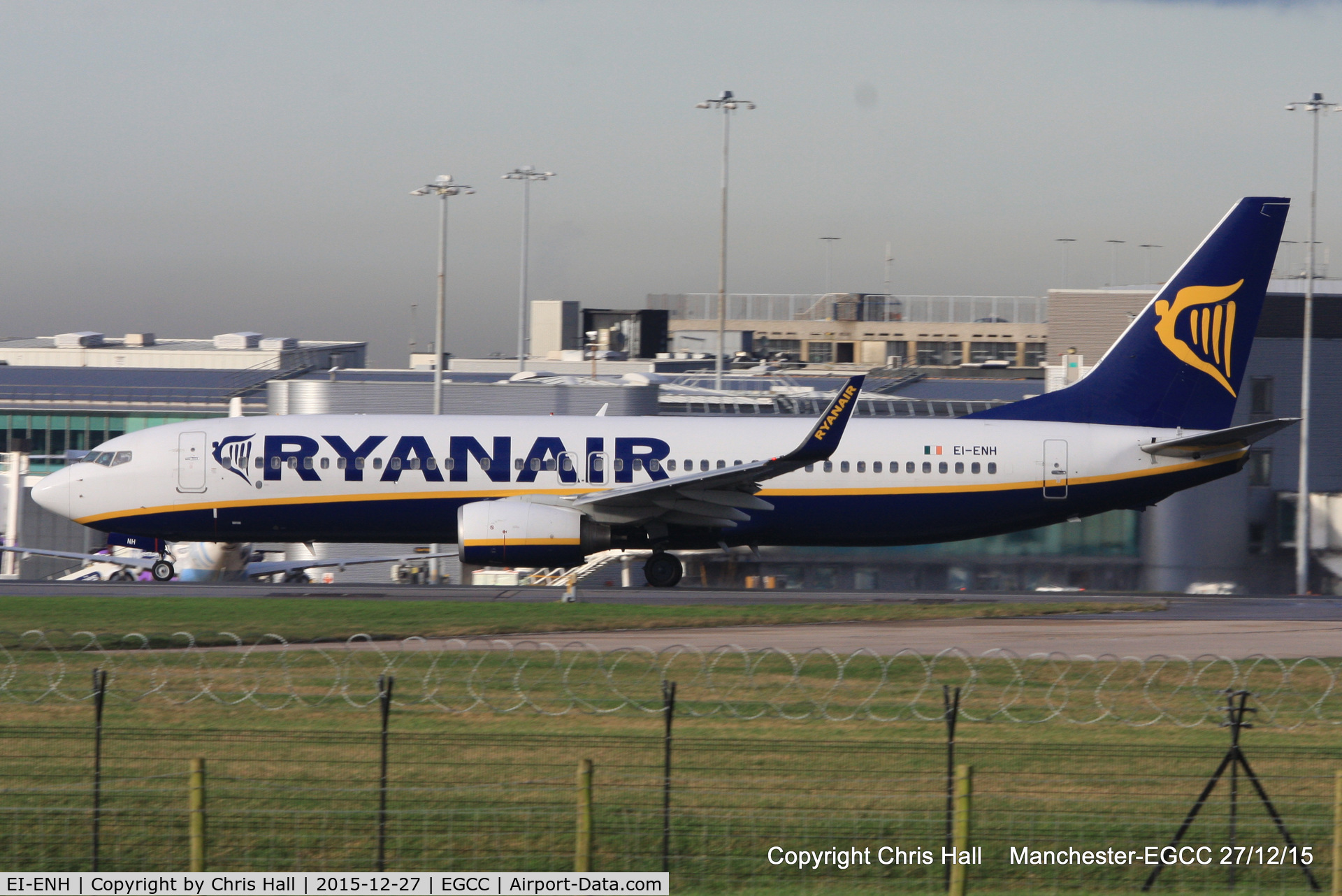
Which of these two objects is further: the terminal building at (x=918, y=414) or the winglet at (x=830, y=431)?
the terminal building at (x=918, y=414)

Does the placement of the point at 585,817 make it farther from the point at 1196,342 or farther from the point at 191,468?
the point at 1196,342

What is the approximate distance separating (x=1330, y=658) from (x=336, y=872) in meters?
16.7

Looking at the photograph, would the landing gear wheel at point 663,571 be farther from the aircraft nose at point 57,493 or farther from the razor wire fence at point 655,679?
the aircraft nose at point 57,493

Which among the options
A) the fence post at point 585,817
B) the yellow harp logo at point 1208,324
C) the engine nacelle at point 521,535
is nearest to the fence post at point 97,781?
the fence post at point 585,817

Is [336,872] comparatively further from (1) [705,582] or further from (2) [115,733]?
(1) [705,582]

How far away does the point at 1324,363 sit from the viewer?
43.5 meters

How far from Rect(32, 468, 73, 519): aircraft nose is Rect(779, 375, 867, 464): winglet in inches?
627

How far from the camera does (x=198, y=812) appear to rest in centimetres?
938

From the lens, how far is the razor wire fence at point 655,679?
637 inches

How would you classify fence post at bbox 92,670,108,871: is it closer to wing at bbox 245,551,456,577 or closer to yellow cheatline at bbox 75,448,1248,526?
yellow cheatline at bbox 75,448,1248,526

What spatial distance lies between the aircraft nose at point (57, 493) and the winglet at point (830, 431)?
52.3 feet

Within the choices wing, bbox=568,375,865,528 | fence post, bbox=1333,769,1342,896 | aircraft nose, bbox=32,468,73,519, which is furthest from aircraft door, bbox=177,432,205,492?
Result: fence post, bbox=1333,769,1342,896

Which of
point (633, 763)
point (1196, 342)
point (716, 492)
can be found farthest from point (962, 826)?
point (1196, 342)

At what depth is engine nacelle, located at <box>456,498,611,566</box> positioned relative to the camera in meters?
29.1
